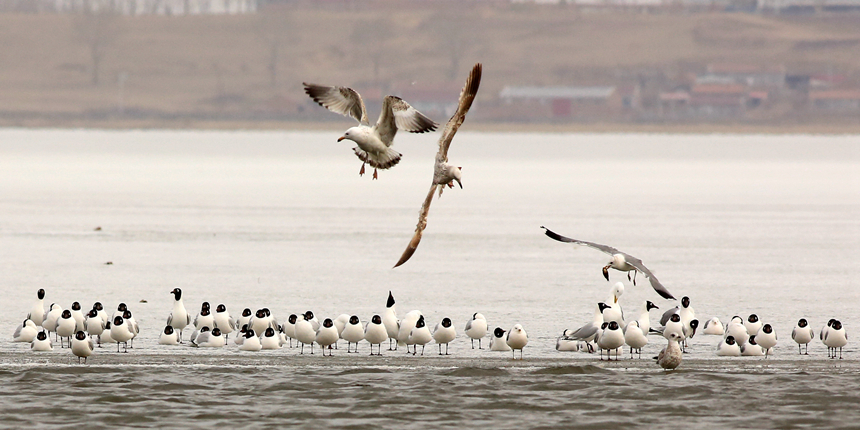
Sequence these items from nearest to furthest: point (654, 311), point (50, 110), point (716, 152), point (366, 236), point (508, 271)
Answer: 1. point (654, 311)
2. point (508, 271)
3. point (366, 236)
4. point (716, 152)
5. point (50, 110)

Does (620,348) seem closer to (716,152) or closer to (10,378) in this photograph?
(10,378)

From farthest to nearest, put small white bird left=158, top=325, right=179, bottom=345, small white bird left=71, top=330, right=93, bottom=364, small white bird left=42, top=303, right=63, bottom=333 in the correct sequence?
small white bird left=42, top=303, right=63, bottom=333 → small white bird left=158, top=325, right=179, bottom=345 → small white bird left=71, top=330, right=93, bottom=364

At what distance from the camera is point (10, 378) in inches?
590

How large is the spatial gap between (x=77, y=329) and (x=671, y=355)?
7.28m

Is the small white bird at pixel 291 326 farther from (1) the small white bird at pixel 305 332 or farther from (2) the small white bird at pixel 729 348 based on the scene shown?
(2) the small white bird at pixel 729 348

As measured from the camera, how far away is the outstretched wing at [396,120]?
44.1ft

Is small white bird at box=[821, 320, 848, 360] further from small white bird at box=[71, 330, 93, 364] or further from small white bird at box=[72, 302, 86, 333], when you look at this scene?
small white bird at box=[72, 302, 86, 333]

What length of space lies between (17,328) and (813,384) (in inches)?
387

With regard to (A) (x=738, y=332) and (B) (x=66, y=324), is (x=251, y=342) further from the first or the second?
(A) (x=738, y=332)

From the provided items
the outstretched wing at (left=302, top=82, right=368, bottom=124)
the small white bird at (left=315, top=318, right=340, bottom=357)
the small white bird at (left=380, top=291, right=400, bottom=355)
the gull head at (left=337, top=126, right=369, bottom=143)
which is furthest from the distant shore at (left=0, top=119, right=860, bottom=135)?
the gull head at (left=337, top=126, right=369, bottom=143)

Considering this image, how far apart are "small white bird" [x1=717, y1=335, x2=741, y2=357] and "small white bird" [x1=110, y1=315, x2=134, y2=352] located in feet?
23.7

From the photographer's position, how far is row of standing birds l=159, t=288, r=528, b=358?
16.4m

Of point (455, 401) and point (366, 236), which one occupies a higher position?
point (366, 236)

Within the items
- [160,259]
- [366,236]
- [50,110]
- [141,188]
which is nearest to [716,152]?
[141,188]
